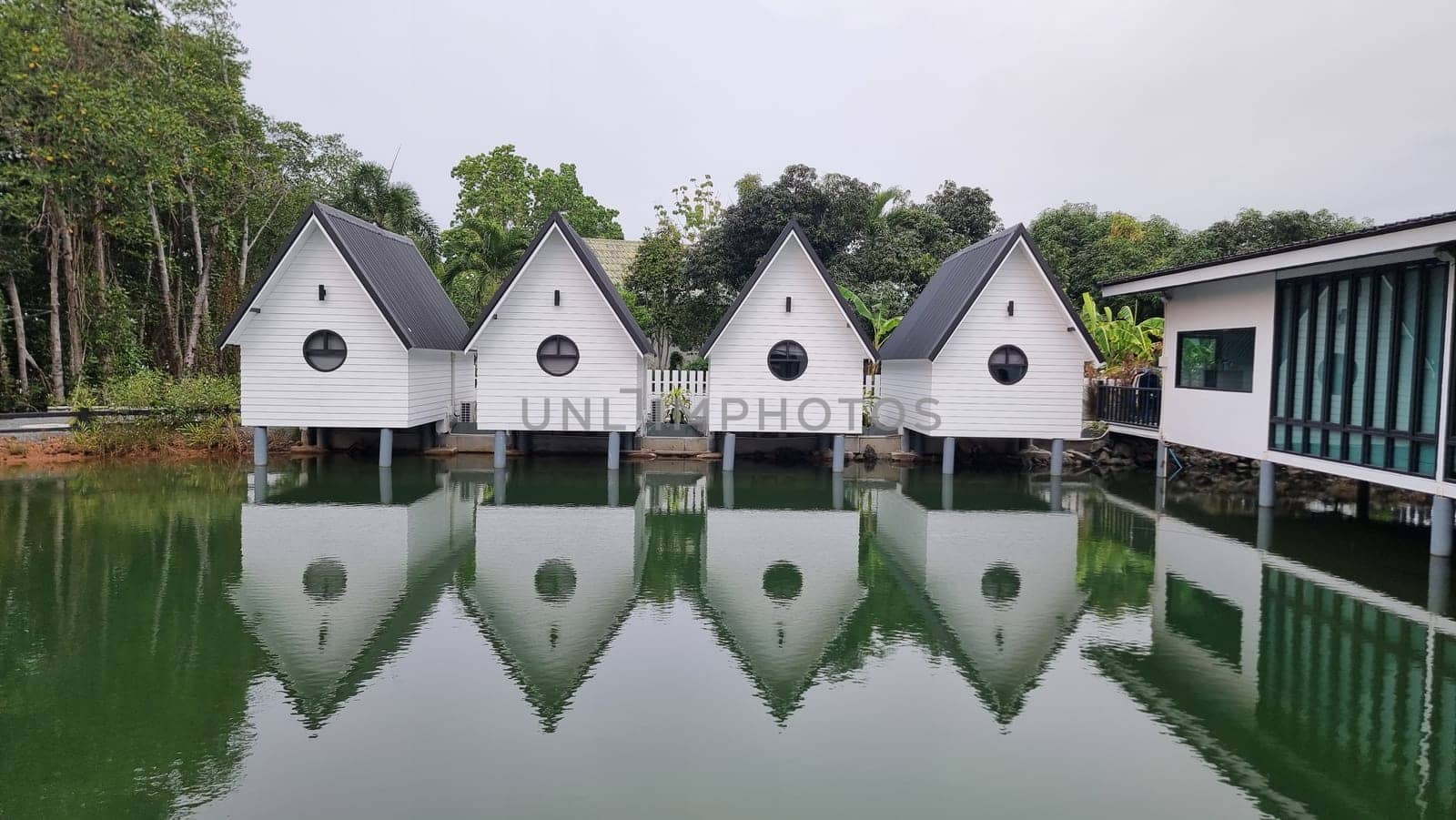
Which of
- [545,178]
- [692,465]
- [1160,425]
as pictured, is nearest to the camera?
[1160,425]

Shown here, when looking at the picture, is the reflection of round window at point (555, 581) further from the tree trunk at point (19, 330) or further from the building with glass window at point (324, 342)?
the tree trunk at point (19, 330)

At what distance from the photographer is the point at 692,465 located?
21172 mm

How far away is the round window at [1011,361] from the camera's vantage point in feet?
65.4

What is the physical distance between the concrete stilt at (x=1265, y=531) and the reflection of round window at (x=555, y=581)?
921 cm

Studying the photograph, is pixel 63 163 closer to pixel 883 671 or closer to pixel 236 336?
pixel 236 336

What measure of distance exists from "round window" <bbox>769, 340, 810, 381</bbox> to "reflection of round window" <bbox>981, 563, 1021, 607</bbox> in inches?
358

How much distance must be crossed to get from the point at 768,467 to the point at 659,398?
13.9 feet

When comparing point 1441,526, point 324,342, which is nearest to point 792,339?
point 324,342

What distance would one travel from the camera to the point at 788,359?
66.6 feet

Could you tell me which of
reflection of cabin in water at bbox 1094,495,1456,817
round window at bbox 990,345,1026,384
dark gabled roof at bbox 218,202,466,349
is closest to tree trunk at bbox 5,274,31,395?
dark gabled roof at bbox 218,202,466,349

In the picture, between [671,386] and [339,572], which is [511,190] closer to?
[671,386]

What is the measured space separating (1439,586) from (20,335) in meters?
26.7

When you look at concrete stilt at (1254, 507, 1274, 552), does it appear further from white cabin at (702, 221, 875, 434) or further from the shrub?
the shrub

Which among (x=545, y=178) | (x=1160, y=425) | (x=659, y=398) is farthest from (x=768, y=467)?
(x=545, y=178)
